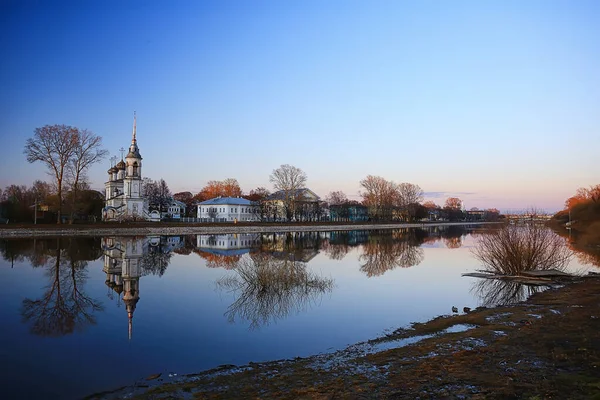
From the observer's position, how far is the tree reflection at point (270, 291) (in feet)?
45.6

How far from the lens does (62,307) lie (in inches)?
593

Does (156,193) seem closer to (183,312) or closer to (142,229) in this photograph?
(142,229)

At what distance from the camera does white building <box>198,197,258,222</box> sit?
107 m

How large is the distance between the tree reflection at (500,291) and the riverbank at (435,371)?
15.1 feet

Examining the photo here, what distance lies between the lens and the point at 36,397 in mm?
7590

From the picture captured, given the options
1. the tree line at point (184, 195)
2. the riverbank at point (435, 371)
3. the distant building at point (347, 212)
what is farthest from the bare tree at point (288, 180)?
the riverbank at point (435, 371)

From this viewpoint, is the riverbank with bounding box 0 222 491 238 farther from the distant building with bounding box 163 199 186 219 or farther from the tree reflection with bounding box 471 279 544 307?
the tree reflection with bounding box 471 279 544 307

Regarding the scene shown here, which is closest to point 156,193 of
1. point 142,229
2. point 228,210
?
point 228,210

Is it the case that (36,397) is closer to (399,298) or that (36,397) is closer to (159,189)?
(399,298)

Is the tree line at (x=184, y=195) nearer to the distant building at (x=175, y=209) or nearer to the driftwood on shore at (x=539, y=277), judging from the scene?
the distant building at (x=175, y=209)

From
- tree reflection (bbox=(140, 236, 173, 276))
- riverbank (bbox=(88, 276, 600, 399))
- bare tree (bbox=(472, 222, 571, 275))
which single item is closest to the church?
tree reflection (bbox=(140, 236, 173, 276))

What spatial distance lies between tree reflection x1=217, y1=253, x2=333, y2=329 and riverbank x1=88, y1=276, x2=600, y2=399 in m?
4.11

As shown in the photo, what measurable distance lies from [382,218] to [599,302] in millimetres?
112228

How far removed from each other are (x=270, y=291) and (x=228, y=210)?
92.4 meters
